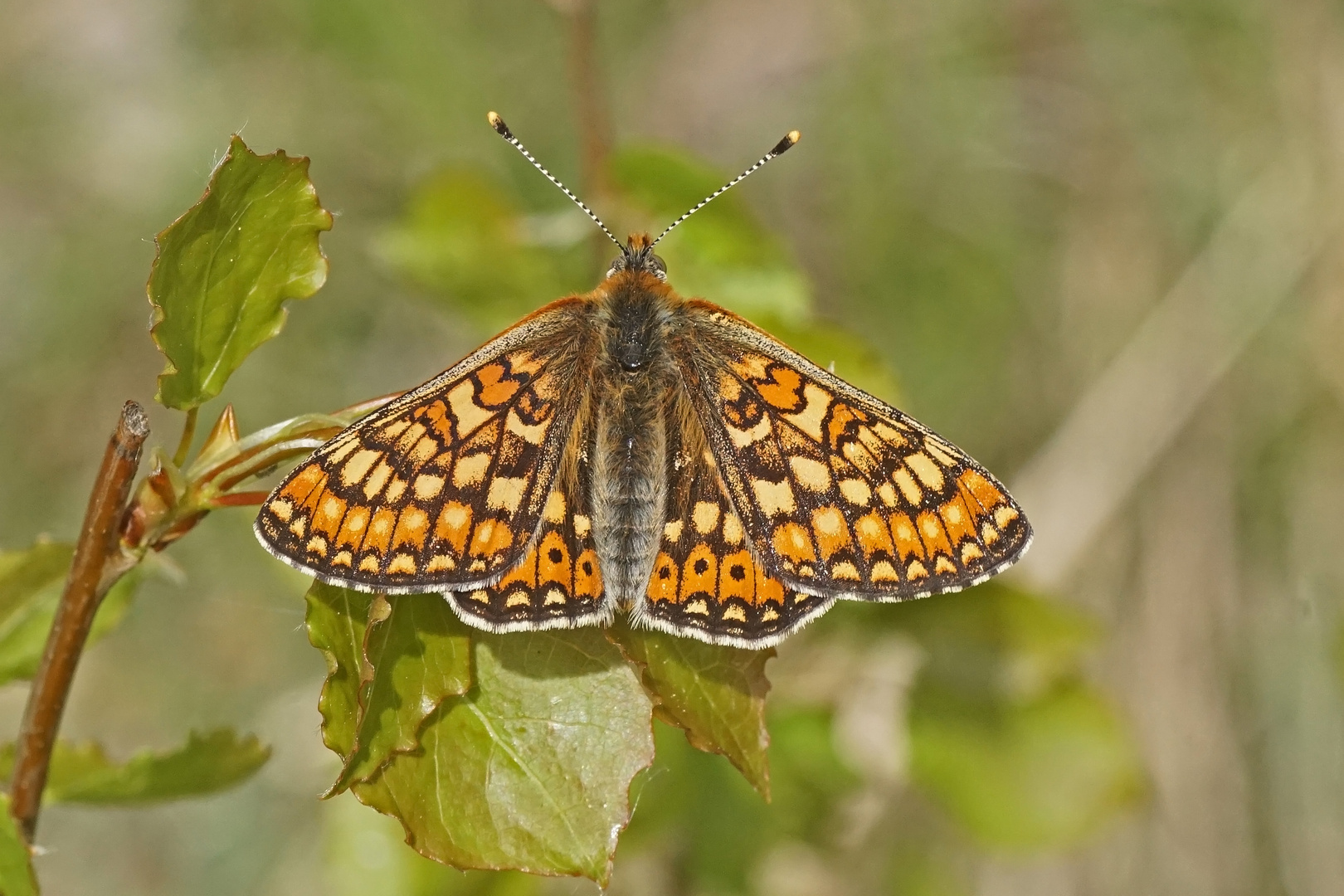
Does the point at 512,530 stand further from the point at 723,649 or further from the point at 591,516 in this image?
the point at 723,649

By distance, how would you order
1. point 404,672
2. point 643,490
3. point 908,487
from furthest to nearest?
point 643,490 < point 908,487 < point 404,672

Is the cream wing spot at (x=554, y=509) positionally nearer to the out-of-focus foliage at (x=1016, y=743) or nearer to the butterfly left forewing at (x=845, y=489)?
the butterfly left forewing at (x=845, y=489)

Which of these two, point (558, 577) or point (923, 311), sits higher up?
point (923, 311)

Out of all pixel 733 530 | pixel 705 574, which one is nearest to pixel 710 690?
pixel 705 574

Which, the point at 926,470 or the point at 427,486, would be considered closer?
the point at 427,486

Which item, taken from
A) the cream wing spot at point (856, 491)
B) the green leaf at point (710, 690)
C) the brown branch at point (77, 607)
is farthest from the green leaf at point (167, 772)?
the cream wing spot at point (856, 491)

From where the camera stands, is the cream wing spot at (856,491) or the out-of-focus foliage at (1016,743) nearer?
the cream wing spot at (856,491)

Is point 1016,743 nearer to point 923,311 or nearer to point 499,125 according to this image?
point 499,125
